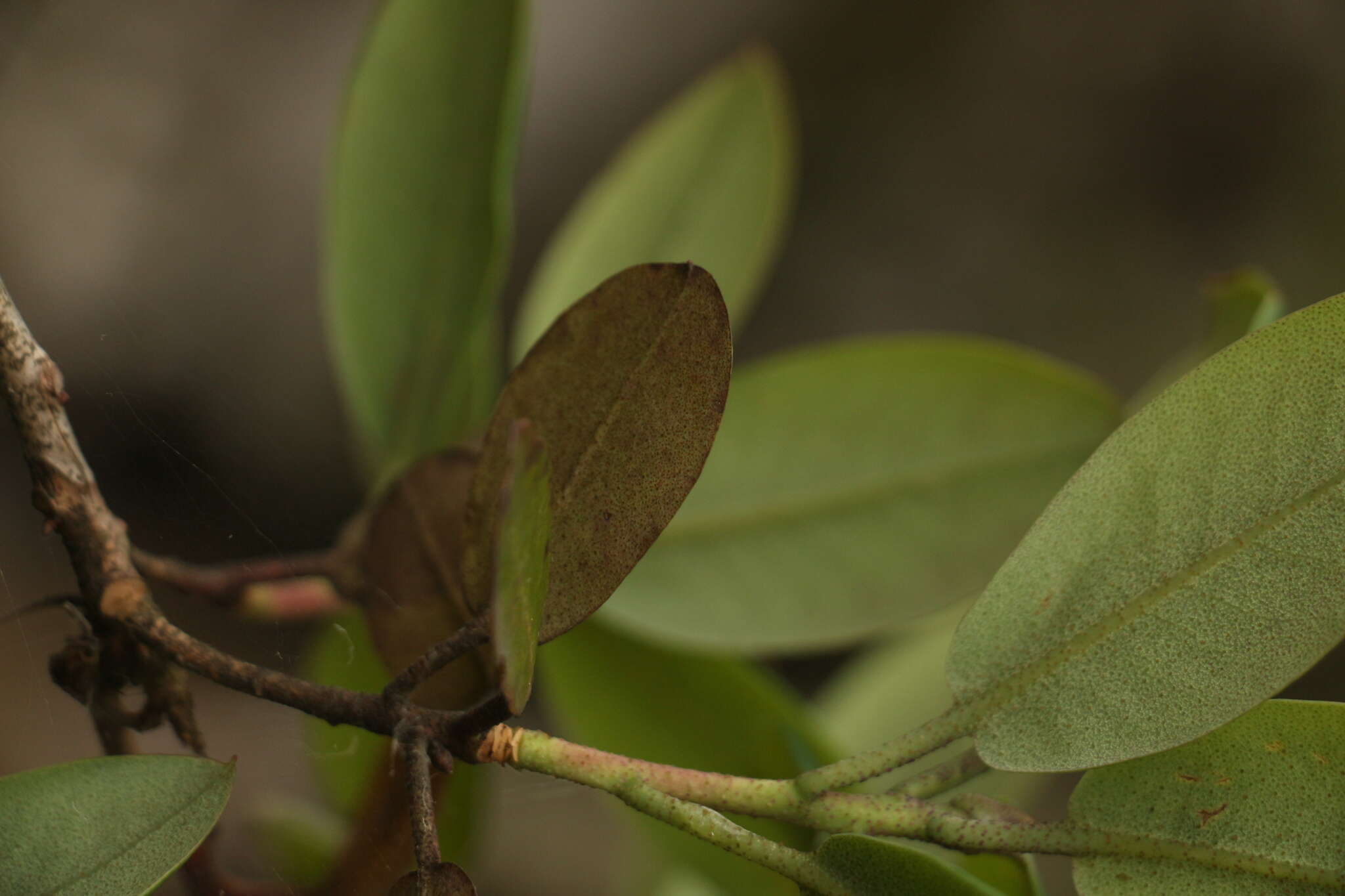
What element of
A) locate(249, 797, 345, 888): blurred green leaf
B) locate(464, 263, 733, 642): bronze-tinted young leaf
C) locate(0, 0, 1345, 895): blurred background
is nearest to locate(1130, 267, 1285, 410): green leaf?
locate(464, 263, 733, 642): bronze-tinted young leaf

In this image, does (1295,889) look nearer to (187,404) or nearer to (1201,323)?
(187,404)

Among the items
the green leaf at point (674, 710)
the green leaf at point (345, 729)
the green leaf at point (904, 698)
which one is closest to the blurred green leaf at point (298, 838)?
the green leaf at point (345, 729)

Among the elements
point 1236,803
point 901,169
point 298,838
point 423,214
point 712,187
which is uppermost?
point 901,169

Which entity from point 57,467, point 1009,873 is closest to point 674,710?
point 1009,873

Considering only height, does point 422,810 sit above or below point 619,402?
below

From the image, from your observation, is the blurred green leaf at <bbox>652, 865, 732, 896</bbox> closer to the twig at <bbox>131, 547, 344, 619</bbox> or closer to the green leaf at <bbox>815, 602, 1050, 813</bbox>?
the green leaf at <bbox>815, 602, 1050, 813</bbox>

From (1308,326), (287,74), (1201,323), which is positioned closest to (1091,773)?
(1308,326)

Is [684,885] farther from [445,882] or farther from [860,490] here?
[445,882]
